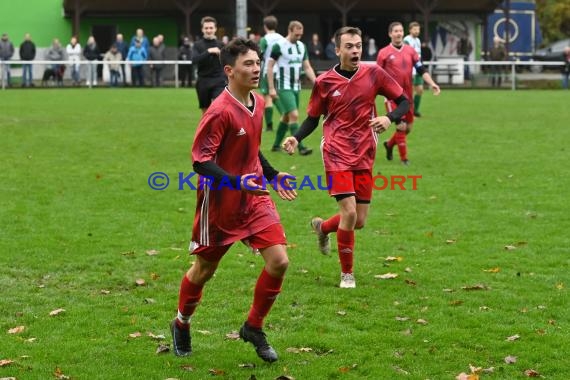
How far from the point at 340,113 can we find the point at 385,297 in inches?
62.3

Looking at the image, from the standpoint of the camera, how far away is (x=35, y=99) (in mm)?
27188

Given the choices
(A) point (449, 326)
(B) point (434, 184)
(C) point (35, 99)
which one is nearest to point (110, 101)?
(C) point (35, 99)

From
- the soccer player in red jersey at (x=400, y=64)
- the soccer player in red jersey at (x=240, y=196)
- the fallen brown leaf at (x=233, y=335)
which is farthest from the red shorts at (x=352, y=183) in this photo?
the soccer player in red jersey at (x=400, y=64)

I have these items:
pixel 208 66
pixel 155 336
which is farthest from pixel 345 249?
pixel 208 66

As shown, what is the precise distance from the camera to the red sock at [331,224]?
850 cm

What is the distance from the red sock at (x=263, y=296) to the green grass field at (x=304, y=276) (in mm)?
263

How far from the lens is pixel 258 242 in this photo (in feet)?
19.7

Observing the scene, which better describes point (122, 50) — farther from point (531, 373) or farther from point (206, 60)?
point (531, 373)

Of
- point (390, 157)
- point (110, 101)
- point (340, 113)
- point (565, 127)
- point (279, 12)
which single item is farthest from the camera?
point (279, 12)

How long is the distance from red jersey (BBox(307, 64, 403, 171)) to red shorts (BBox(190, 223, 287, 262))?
2162mm

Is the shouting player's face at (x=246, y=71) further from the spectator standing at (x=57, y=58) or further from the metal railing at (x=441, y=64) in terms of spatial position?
the spectator standing at (x=57, y=58)

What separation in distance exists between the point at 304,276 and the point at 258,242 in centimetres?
235

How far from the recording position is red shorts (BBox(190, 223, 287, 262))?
5992mm

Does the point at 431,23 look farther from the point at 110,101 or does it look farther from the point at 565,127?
the point at 565,127
